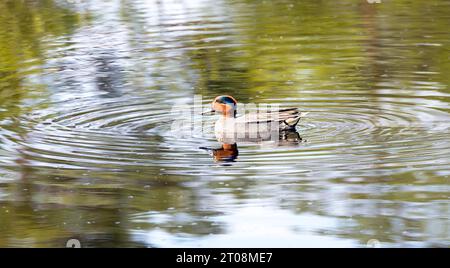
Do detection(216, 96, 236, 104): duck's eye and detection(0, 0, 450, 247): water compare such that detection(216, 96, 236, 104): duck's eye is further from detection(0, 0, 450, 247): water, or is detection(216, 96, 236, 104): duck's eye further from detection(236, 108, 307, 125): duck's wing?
detection(0, 0, 450, 247): water

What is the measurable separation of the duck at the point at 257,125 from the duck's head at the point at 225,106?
11 cm

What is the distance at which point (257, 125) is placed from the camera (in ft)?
40.4

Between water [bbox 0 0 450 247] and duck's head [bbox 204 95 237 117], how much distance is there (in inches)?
20.4

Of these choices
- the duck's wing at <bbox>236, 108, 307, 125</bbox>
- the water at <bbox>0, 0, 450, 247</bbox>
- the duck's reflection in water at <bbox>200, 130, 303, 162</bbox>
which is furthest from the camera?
the duck's wing at <bbox>236, 108, 307, 125</bbox>

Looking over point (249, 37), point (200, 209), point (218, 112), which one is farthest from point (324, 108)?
point (249, 37)

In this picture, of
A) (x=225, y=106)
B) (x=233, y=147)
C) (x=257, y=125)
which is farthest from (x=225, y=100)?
(x=233, y=147)

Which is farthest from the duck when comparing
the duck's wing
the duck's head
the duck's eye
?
the duck's eye

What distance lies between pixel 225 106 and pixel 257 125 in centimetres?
57

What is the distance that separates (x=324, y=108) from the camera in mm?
13281

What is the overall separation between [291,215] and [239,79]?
20.4ft

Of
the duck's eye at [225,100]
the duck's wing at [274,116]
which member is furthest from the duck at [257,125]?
the duck's eye at [225,100]

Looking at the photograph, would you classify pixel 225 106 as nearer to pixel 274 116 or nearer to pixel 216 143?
pixel 274 116

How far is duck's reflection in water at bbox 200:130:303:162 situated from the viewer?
11.2 metres

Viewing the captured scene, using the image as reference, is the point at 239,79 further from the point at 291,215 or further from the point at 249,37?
the point at 291,215
